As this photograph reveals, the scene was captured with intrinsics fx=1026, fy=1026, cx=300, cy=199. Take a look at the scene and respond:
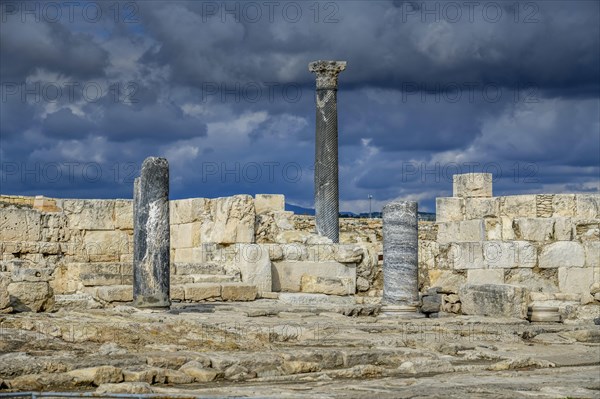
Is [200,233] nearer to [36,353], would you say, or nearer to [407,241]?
[407,241]

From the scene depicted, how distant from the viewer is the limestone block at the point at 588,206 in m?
21.2

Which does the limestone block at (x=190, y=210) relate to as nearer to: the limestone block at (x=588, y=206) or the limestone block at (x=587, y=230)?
the limestone block at (x=587, y=230)

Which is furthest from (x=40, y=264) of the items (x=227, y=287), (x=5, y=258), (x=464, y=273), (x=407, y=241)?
(x=464, y=273)

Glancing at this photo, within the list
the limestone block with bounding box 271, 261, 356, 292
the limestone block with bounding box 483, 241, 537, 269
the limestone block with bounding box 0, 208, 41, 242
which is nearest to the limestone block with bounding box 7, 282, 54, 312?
the limestone block with bounding box 0, 208, 41, 242

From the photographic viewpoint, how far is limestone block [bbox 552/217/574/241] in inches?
758

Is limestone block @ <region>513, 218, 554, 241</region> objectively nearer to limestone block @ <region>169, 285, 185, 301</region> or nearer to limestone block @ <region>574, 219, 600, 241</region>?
Result: limestone block @ <region>574, 219, 600, 241</region>

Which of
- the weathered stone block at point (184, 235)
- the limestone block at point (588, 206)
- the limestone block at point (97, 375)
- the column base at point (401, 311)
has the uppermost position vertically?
the limestone block at point (588, 206)

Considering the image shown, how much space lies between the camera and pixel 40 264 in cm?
1825

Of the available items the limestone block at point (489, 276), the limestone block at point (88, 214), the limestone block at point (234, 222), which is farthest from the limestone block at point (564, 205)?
the limestone block at point (88, 214)

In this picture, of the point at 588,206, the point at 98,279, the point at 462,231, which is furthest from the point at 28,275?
A: the point at 588,206

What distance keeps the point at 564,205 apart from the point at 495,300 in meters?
6.31

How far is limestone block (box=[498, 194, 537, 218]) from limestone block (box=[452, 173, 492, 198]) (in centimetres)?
194

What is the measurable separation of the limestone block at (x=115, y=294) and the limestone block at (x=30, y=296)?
2024 mm

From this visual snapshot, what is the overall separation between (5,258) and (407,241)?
23.9 ft
